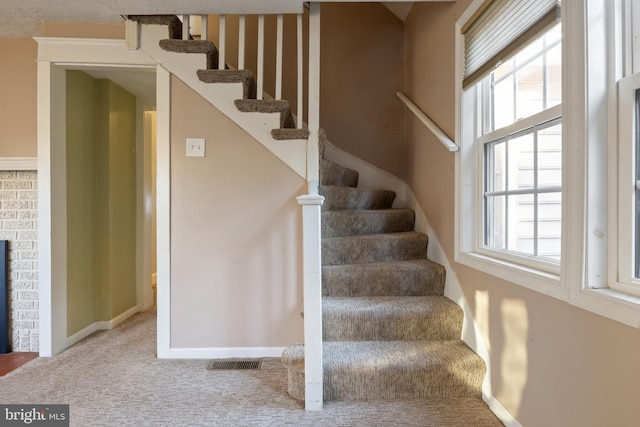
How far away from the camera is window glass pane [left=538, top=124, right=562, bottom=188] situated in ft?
4.12

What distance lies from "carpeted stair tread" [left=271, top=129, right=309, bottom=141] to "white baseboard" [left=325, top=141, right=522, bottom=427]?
3.37 feet

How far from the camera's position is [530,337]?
4.20 ft

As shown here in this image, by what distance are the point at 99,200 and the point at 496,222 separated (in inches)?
111

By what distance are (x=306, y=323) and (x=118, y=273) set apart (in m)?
2.07

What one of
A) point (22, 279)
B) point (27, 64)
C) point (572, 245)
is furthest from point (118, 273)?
point (572, 245)

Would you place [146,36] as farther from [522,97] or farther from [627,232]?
[627,232]

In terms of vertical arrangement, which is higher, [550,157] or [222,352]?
[550,157]

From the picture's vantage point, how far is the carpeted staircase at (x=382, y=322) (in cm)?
158

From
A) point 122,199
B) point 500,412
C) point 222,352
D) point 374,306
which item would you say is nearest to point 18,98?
point 122,199

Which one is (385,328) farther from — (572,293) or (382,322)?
(572,293)

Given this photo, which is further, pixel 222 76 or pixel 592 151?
pixel 222 76

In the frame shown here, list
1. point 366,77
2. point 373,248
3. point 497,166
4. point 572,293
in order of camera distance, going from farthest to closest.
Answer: point 366,77 → point 373,248 → point 497,166 → point 572,293

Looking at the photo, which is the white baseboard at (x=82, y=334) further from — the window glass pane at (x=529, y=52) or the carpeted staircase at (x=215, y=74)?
the window glass pane at (x=529, y=52)

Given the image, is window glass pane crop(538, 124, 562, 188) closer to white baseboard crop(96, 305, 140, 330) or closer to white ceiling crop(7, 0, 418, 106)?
white ceiling crop(7, 0, 418, 106)
